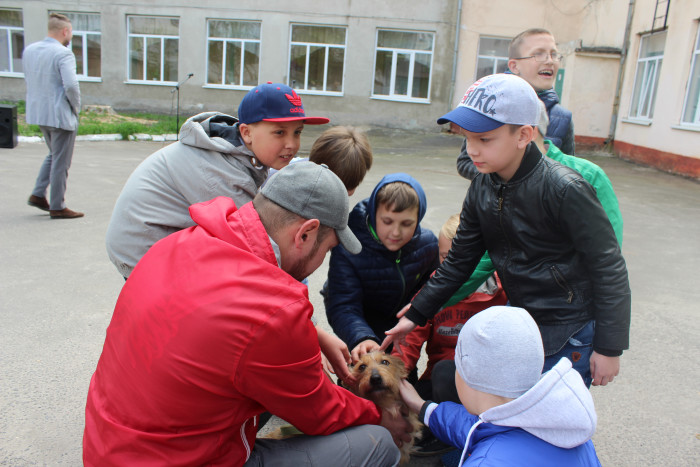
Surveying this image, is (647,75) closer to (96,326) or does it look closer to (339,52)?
(339,52)

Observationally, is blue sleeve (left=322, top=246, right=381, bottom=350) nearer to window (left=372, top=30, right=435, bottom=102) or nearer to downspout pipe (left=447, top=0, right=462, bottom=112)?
downspout pipe (left=447, top=0, right=462, bottom=112)

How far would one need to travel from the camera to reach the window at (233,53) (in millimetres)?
21719

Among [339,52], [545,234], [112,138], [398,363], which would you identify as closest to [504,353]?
[545,234]

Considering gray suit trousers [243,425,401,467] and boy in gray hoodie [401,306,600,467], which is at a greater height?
boy in gray hoodie [401,306,600,467]

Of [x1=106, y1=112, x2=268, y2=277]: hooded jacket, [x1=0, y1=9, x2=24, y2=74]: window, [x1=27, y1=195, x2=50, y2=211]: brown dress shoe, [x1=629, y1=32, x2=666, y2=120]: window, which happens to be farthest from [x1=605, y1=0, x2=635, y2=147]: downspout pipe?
[x1=0, y1=9, x2=24, y2=74]: window

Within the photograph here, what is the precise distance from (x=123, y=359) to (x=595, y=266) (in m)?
1.71

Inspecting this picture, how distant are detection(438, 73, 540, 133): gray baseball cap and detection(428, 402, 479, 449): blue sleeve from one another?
1.09 meters

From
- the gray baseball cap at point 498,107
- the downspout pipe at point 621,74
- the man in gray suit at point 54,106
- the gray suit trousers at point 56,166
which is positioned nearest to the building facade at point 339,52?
the downspout pipe at point 621,74

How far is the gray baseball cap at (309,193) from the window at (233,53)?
817 inches

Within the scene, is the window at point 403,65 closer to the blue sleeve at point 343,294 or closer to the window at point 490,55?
the window at point 490,55

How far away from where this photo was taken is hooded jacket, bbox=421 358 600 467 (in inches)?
62.3

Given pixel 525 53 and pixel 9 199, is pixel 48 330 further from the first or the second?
pixel 9 199

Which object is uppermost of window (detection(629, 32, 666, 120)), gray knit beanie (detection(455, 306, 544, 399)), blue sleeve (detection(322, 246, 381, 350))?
window (detection(629, 32, 666, 120))

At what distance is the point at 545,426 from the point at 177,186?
198 cm
